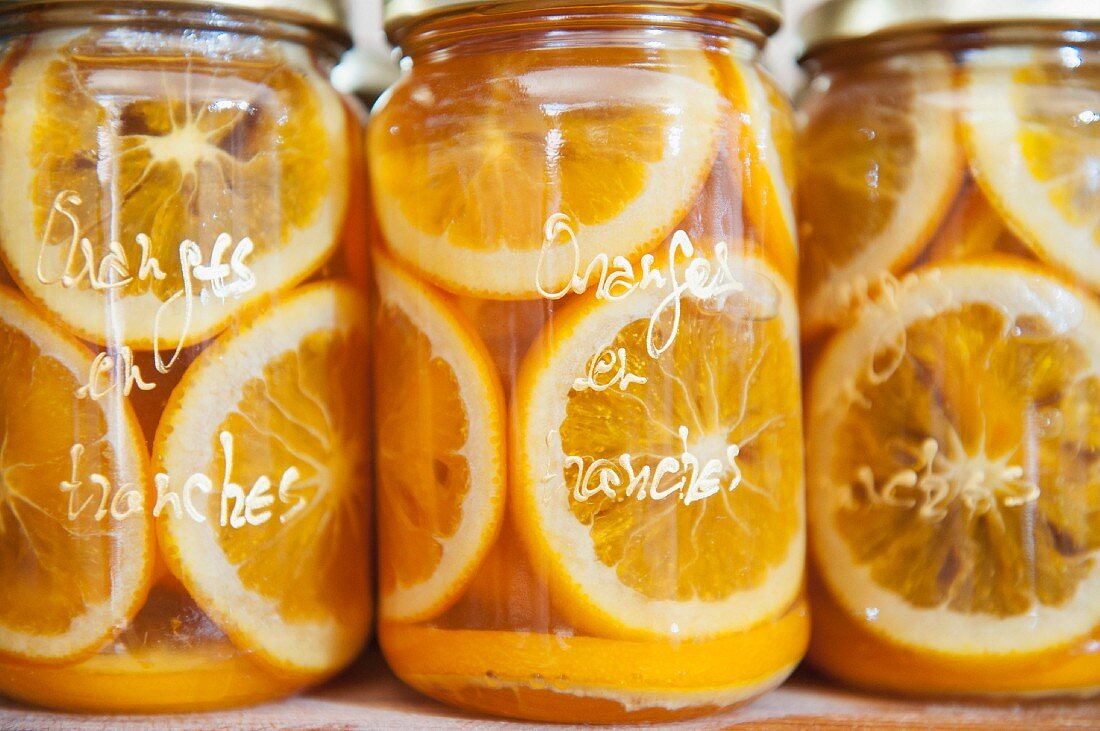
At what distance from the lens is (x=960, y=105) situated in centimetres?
66

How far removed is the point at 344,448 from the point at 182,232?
156 mm

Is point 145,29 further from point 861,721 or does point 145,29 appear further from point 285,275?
point 861,721

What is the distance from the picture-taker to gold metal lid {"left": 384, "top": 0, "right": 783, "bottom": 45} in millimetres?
610

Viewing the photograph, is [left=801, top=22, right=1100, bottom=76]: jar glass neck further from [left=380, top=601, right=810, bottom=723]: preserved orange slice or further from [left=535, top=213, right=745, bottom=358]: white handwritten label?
[left=380, top=601, right=810, bottom=723]: preserved orange slice

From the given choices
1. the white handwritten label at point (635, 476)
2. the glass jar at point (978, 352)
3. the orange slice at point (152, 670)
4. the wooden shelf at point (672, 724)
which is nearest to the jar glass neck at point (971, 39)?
the glass jar at point (978, 352)

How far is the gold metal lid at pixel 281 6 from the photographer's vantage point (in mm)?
623

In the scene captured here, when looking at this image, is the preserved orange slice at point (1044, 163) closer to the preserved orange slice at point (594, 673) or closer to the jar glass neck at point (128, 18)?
the preserved orange slice at point (594, 673)

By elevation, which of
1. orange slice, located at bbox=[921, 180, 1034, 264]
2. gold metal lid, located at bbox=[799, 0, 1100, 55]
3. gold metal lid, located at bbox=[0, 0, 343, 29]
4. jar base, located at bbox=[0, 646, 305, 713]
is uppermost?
gold metal lid, located at bbox=[0, 0, 343, 29]

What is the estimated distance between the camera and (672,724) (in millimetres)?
630

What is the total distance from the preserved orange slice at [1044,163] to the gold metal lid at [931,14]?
3cm

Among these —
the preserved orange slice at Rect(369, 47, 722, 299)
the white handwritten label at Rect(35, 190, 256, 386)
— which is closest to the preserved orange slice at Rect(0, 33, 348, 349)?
the white handwritten label at Rect(35, 190, 256, 386)

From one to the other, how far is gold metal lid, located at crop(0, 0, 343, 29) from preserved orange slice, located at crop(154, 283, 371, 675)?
0.49ft

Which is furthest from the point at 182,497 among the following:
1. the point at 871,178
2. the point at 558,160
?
the point at 871,178

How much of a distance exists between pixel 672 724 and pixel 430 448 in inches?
7.7
